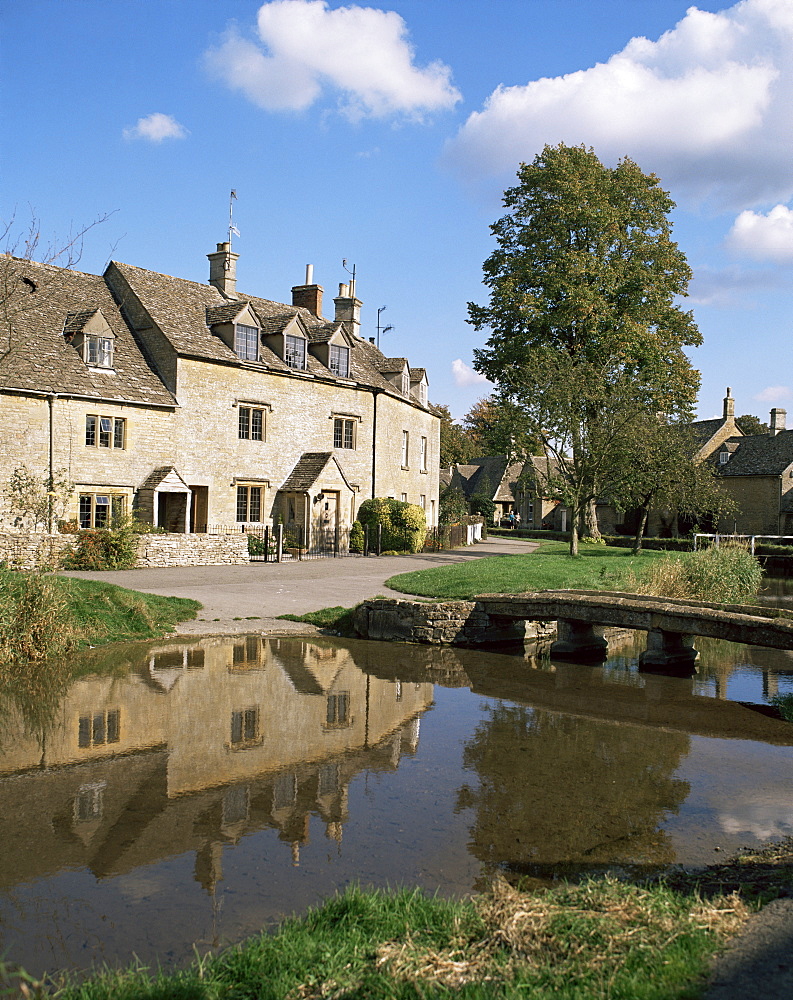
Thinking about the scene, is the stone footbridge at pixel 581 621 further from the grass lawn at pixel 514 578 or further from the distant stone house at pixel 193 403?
the distant stone house at pixel 193 403

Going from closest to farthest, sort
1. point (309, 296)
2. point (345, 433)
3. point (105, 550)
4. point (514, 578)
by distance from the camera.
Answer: point (514, 578)
point (105, 550)
point (345, 433)
point (309, 296)

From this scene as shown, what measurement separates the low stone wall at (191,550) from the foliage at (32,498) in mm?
3203

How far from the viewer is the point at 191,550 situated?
1049 inches

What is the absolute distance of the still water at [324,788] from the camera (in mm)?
5816

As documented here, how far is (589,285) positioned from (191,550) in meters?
22.3

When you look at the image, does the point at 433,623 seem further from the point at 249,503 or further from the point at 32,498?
the point at 249,503

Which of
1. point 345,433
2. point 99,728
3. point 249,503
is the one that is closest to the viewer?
point 99,728

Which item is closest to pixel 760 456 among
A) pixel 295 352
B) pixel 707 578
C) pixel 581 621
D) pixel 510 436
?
pixel 510 436

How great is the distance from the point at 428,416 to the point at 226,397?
15.7 metres

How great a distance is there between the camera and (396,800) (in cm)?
789

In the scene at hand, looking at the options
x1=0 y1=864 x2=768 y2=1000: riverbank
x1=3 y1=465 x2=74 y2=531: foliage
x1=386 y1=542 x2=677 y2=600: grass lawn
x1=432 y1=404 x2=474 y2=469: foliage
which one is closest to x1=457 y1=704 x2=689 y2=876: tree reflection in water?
x1=0 y1=864 x2=768 y2=1000: riverbank

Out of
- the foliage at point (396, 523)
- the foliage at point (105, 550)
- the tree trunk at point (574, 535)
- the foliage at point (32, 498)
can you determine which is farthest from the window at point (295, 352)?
the tree trunk at point (574, 535)

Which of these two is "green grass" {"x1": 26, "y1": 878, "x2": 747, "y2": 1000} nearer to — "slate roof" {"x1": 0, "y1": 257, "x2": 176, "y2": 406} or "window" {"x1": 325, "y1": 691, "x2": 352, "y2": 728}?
"window" {"x1": 325, "y1": 691, "x2": 352, "y2": 728}

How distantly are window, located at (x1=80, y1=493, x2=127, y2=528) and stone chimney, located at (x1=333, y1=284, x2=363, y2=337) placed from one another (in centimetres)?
1785
